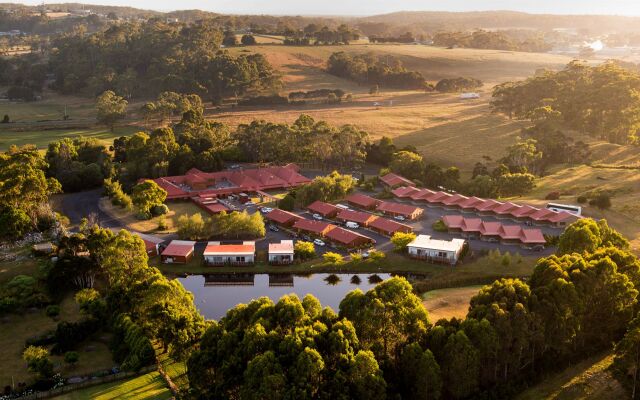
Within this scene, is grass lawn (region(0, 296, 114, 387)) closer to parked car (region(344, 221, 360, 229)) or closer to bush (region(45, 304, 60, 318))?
bush (region(45, 304, 60, 318))

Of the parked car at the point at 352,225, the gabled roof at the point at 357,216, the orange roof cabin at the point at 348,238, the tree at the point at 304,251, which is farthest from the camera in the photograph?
the gabled roof at the point at 357,216

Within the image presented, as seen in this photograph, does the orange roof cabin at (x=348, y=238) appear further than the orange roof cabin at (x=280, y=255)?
Yes

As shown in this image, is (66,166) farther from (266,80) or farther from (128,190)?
(266,80)

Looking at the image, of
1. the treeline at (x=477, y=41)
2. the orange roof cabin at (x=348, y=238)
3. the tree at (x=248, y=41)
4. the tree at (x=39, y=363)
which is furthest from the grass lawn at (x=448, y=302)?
the treeline at (x=477, y=41)

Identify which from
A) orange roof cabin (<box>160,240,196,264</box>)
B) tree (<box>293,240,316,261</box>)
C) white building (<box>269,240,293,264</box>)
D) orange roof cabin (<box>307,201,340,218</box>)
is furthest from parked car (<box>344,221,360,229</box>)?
orange roof cabin (<box>160,240,196,264</box>)

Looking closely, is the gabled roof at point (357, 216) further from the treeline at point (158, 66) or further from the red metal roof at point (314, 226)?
the treeline at point (158, 66)

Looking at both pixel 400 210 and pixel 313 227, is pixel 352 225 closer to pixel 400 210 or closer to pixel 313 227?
pixel 313 227
